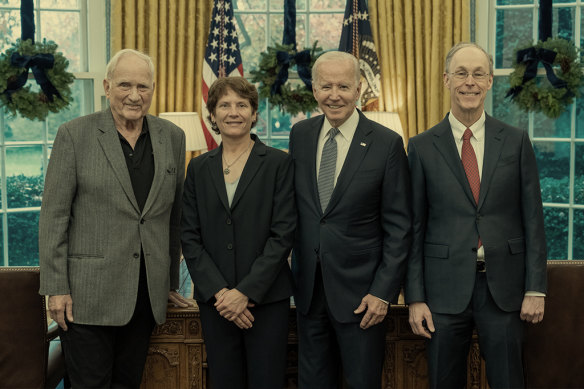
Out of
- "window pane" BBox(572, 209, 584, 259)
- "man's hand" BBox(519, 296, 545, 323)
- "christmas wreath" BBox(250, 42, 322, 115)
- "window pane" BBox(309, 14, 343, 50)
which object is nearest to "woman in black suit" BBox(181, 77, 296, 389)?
"man's hand" BBox(519, 296, 545, 323)

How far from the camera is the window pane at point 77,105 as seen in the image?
5094 millimetres

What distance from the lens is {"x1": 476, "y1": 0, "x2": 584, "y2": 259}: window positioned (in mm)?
4879

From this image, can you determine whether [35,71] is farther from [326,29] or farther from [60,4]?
[326,29]

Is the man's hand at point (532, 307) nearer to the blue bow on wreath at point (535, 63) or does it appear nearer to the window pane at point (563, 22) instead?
the blue bow on wreath at point (535, 63)

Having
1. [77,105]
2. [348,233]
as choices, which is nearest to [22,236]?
[77,105]

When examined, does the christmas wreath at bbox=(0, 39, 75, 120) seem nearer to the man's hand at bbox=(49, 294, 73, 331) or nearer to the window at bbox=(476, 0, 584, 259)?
the man's hand at bbox=(49, 294, 73, 331)

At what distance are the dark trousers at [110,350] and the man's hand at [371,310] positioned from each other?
0.80m

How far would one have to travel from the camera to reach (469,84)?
86.5 inches

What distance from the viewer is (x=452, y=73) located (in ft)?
7.37

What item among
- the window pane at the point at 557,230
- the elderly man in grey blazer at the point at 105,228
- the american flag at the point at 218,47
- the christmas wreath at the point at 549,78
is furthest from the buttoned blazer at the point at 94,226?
the window pane at the point at 557,230

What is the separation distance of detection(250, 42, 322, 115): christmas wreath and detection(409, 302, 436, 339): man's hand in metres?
2.72

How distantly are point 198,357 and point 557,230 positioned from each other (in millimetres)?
3533

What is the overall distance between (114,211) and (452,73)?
1323 mm

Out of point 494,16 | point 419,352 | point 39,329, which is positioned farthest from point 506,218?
point 494,16
